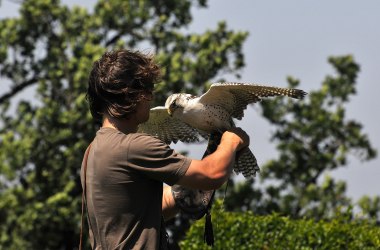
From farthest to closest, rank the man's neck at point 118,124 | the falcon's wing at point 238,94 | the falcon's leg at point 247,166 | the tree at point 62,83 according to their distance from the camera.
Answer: the tree at point 62,83 → the falcon's leg at point 247,166 → the falcon's wing at point 238,94 → the man's neck at point 118,124

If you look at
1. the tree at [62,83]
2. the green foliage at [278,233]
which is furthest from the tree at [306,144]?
the green foliage at [278,233]

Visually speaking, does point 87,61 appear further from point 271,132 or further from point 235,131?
point 235,131

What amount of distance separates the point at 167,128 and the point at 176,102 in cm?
61

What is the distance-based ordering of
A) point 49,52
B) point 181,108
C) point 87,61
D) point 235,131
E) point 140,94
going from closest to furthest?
point 140,94 → point 235,131 → point 181,108 → point 87,61 → point 49,52

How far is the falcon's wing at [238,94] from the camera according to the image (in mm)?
4805

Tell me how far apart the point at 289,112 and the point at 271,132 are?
18.0 inches

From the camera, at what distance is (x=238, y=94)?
16.6ft

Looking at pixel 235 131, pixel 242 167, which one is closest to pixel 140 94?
pixel 235 131

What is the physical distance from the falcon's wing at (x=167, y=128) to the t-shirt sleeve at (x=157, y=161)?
1.75 metres

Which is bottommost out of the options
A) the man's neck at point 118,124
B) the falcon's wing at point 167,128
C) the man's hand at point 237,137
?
the man's neck at point 118,124

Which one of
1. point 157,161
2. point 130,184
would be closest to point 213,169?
point 157,161

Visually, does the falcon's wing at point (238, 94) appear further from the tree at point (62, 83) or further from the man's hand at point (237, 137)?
the tree at point (62, 83)

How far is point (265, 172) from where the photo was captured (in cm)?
1476

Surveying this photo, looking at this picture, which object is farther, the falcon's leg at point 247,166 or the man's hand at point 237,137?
the falcon's leg at point 247,166
